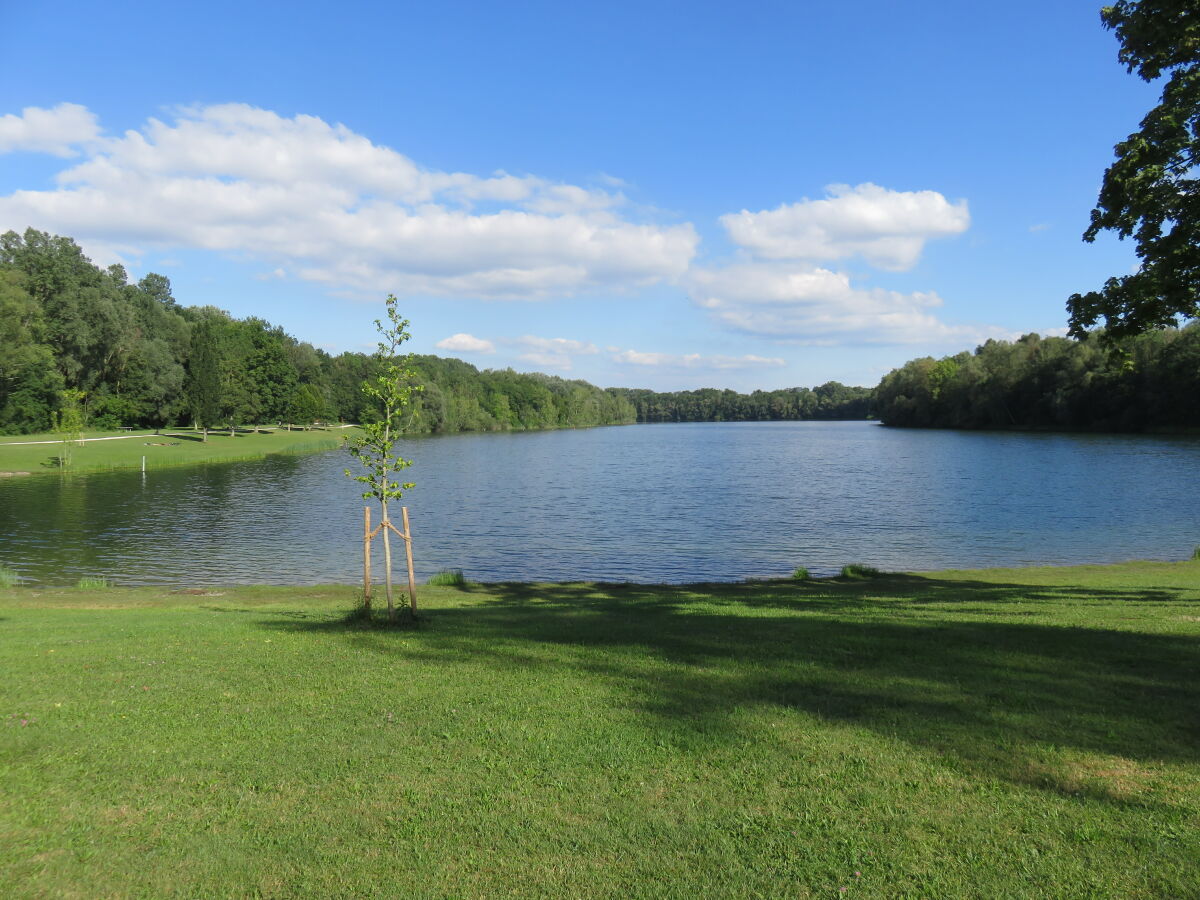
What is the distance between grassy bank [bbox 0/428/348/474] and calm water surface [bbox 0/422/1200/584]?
423cm

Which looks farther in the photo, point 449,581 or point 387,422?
point 449,581

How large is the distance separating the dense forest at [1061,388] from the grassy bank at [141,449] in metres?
81.7

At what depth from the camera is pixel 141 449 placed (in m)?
64.2

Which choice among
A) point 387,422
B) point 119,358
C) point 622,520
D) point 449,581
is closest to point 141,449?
point 119,358

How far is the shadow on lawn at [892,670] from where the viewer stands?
5.97 meters

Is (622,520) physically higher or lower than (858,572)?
lower

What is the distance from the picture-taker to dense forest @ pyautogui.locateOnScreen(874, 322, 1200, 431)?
85.2 meters

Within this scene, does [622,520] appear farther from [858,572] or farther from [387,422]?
[387,422]

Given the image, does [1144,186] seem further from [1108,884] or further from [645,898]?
[645,898]

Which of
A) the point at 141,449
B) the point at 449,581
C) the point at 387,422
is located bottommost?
the point at 449,581

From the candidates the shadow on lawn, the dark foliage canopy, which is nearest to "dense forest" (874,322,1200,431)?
the dark foliage canopy

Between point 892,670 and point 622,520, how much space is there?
25.7m

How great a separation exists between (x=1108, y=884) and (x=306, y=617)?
1215 centimetres

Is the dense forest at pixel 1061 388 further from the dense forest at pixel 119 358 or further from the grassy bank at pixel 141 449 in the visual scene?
the dense forest at pixel 119 358
